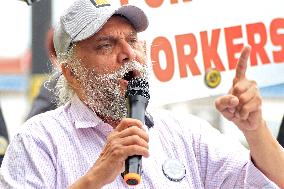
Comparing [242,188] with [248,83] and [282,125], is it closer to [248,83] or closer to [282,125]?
[248,83]

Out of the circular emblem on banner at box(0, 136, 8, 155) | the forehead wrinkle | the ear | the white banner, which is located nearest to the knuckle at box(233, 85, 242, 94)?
the forehead wrinkle

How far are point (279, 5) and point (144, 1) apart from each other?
731mm

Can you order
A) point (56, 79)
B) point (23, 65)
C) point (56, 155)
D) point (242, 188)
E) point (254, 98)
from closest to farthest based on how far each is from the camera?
point (254, 98), point (56, 155), point (242, 188), point (56, 79), point (23, 65)

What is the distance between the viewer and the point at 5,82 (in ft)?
55.1

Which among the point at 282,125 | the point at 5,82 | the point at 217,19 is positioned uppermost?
the point at 5,82

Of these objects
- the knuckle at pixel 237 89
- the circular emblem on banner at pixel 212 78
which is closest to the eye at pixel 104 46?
the knuckle at pixel 237 89

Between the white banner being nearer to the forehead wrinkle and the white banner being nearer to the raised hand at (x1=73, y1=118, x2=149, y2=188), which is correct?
the forehead wrinkle

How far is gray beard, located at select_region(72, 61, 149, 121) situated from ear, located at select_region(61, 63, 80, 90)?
4 centimetres

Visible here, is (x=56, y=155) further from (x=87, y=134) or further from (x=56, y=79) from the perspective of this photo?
(x=56, y=79)

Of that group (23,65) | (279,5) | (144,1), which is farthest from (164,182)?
(23,65)

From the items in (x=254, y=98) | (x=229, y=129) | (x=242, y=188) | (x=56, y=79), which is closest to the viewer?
(x=254, y=98)

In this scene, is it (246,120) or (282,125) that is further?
(282,125)

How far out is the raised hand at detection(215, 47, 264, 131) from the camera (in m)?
2.53

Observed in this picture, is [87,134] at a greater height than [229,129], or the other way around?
[229,129]
